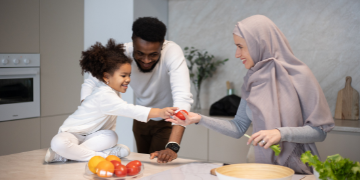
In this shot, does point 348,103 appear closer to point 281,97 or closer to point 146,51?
point 281,97

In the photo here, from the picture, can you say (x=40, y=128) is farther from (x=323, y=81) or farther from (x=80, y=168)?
(x=323, y=81)

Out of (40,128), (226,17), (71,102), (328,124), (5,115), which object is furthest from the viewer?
(226,17)

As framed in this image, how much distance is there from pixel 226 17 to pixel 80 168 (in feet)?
8.09

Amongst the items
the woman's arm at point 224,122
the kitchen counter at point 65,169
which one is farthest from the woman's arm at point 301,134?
the woman's arm at point 224,122

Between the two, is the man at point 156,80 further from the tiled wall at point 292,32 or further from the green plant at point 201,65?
the tiled wall at point 292,32

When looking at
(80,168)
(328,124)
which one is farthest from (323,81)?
(80,168)

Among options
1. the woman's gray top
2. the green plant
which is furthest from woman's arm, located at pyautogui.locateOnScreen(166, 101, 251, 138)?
the green plant

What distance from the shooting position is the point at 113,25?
329cm

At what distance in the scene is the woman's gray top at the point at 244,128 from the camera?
1.34m

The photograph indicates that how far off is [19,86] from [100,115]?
4.95 ft

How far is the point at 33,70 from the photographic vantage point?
279 centimetres

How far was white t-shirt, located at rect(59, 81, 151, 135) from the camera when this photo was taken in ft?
5.23

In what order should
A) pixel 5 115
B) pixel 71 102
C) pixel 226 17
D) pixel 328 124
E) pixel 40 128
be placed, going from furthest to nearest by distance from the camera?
pixel 226 17 < pixel 71 102 < pixel 40 128 < pixel 5 115 < pixel 328 124

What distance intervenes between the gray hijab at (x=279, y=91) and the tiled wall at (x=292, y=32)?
5.68 ft
